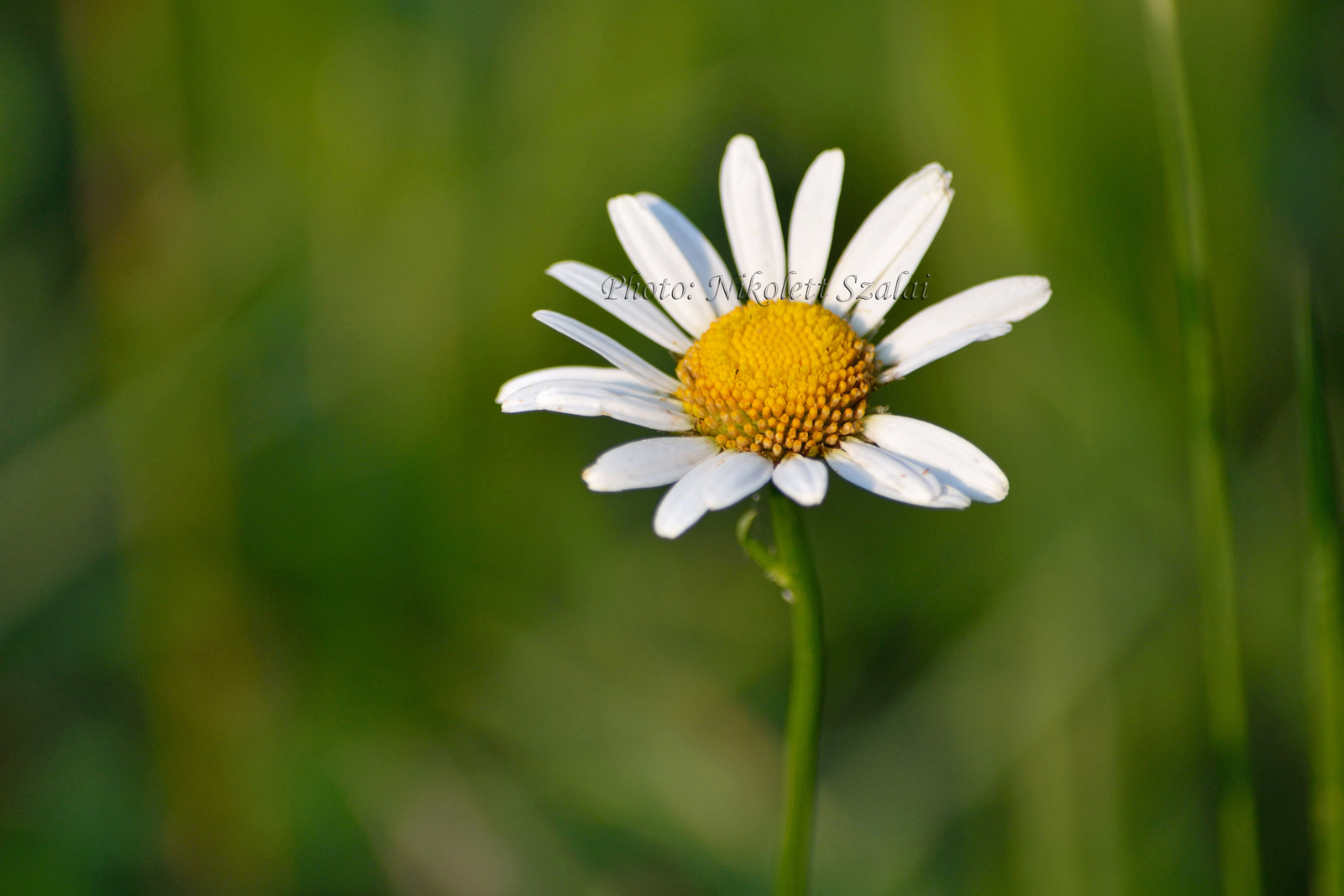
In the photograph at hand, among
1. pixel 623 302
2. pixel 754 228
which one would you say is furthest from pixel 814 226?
pixel 623 302

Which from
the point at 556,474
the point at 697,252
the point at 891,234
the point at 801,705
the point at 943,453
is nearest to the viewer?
the point at 801,705

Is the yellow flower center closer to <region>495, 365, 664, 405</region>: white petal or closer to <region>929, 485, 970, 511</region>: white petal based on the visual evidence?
<region>495, 365, 664, 405</region>: white petal

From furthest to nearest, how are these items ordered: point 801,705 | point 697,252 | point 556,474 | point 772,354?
point 556,474
point 697,252
point 772,354
point 801,705

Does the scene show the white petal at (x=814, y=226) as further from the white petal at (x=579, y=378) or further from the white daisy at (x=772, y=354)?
the white petal at (x=579, y=378)

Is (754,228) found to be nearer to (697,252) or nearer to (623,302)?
(697,252)

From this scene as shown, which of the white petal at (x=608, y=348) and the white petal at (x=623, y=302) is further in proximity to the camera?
the white petal at (x=623, y=302)

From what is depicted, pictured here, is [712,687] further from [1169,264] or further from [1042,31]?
[1042,31]

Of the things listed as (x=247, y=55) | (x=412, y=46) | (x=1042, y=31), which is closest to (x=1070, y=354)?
(x=1042, y=31)

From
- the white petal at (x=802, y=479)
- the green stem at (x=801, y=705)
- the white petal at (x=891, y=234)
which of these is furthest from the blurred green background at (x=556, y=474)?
the white petal at (x=802, y=479)
